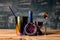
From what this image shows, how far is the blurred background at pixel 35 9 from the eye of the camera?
1784 mm

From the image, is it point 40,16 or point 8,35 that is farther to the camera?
point 40,16

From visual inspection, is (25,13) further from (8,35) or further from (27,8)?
(8,35)

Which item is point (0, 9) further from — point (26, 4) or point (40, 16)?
point (40, 16)

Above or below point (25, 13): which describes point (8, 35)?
below

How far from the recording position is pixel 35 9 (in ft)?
5.88

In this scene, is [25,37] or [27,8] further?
[27,8]

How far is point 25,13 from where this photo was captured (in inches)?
71.0

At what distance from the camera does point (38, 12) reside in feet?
5.88

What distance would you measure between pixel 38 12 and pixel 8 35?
1.55 ft

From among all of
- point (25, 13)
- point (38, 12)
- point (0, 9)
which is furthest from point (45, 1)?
point (0, 9)

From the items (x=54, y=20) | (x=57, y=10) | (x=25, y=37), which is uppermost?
(x=57, y=10)

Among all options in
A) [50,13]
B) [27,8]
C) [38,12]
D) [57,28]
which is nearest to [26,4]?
[27,8]

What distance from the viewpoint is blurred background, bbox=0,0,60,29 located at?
70.2 inches

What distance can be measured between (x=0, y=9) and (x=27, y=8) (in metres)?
0.31
